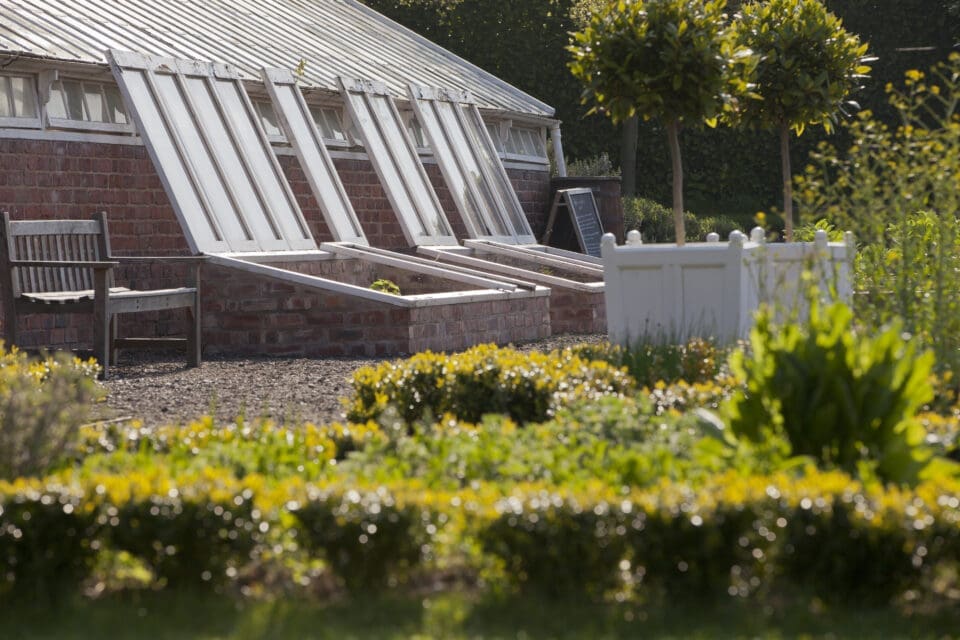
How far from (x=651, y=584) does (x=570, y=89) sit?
25.9 m

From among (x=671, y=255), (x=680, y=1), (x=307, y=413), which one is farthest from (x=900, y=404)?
(x=680, y=1)

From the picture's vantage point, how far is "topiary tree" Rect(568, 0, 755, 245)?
10.2 m

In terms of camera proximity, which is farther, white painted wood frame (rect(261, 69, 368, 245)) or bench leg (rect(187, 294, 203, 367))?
white painted wood frame (rect(261, 69, 368, 245))

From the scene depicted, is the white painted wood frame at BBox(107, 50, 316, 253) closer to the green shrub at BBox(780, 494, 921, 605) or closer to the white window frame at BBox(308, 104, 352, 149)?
the white window frame at BBox(308, 104, 352, 149)

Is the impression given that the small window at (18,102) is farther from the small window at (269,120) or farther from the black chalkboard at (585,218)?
the black chalkboard at (585,218)

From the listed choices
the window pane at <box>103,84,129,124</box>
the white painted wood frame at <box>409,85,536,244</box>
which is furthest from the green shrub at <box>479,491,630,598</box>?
the white painted wood frame at <box>409,85,536,244</box>

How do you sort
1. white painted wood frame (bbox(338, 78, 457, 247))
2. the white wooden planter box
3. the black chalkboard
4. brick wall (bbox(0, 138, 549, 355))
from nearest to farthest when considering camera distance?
the white wooden planter box → brick wall (bbox(0, 138, 549, 355)) → white painted wood frame (bbox(338, 78, 457, 247)) → the black chalkboard

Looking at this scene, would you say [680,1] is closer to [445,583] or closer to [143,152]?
[143,152]

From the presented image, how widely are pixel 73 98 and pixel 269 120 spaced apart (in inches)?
119

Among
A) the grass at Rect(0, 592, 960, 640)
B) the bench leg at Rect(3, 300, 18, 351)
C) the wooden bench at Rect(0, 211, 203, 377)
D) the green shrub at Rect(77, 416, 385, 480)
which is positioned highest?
the wooden bench at Rect(0, 211, 203, 377)

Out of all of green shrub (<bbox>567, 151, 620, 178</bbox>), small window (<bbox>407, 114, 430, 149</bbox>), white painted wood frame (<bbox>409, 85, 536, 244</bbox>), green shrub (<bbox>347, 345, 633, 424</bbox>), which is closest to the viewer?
green shrub (<bbox>347, 345, 633, 424</bbox>)

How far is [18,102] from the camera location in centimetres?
1218

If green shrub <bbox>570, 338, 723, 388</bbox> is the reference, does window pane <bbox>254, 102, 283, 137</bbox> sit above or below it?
above

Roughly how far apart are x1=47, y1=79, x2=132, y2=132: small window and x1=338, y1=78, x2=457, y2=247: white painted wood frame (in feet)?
11.0
